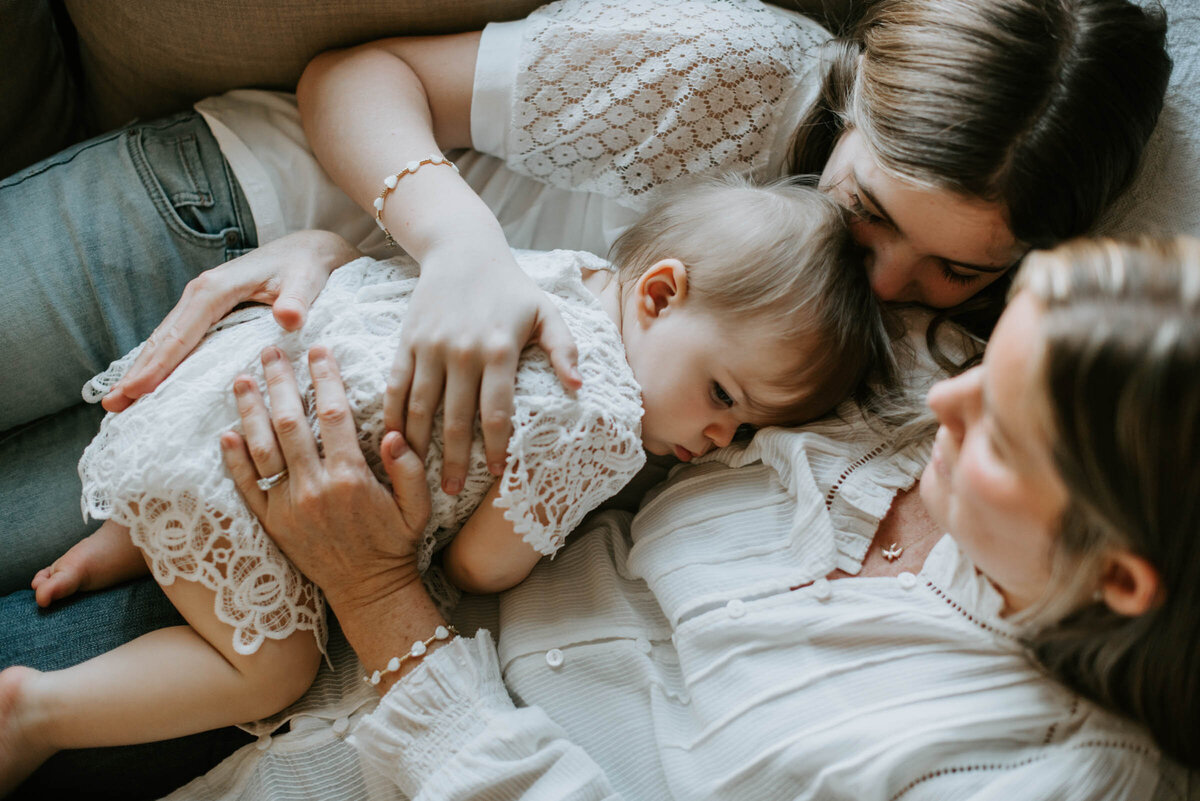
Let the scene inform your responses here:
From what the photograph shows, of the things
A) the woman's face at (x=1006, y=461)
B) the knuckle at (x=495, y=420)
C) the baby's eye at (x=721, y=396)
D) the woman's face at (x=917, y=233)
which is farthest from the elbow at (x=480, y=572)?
the woman's face at (x=917, y=233)

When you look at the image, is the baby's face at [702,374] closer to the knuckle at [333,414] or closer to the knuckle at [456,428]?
the knuckle at [456,428]

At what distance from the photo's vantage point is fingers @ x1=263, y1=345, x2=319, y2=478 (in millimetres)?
1027

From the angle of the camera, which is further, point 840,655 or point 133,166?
point 133,166

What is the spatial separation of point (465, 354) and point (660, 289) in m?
0.32

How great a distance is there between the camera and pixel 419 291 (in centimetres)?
108

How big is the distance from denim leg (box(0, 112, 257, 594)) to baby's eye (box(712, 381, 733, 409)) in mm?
817

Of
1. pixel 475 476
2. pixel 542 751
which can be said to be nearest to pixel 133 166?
pixel 475 476

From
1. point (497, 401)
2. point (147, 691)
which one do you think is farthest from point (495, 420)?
point (147, 691)

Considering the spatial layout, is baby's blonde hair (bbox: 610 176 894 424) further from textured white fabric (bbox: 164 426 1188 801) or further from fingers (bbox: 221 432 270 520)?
fingers (bbox: 221 432 270 520)

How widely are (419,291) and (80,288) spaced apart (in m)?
0.59

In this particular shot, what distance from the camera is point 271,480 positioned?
103 centimetres

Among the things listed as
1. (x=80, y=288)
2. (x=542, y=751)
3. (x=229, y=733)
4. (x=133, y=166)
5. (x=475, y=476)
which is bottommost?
(x=229, y=733)

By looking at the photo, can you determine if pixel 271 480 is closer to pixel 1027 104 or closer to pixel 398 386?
pixel 398 386

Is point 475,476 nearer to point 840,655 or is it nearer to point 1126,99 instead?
point 840,655
